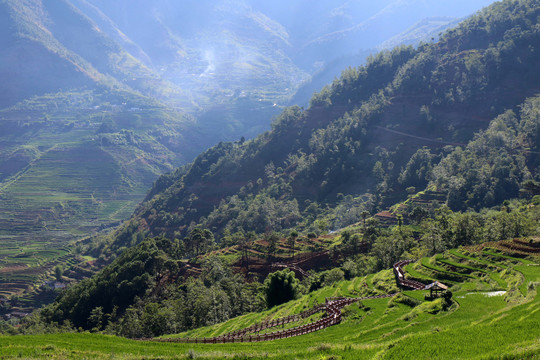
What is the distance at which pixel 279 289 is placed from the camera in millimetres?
52969

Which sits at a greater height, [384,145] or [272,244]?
[384,145]

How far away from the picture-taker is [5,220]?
17638cm

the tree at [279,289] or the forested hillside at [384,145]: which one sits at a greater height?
the forested hillside at [384,145]

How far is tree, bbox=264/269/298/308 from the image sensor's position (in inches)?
2080

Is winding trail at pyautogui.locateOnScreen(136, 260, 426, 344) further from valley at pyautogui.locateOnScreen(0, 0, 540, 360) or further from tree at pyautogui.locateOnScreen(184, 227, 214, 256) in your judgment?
tree at pyautogui.locateOnScreen(184, 227, 214, 256)

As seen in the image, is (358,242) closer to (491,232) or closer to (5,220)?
(491,232)

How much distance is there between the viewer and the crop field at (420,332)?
14.6m

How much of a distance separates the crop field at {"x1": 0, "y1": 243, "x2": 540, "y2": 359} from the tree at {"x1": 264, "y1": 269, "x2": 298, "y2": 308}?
15.9 meters

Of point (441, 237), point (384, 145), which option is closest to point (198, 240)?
point (441, 237)

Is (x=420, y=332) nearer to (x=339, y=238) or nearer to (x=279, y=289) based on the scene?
(x=279, y=289)

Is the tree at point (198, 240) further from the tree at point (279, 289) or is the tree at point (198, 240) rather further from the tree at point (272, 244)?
the tree at point (279, 289)

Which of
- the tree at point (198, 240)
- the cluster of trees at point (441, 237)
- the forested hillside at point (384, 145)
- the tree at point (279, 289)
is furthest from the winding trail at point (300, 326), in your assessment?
the forested hillside at point (384, 145)

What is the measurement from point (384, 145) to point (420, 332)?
4696 inches

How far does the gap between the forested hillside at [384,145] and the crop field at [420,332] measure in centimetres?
6246
